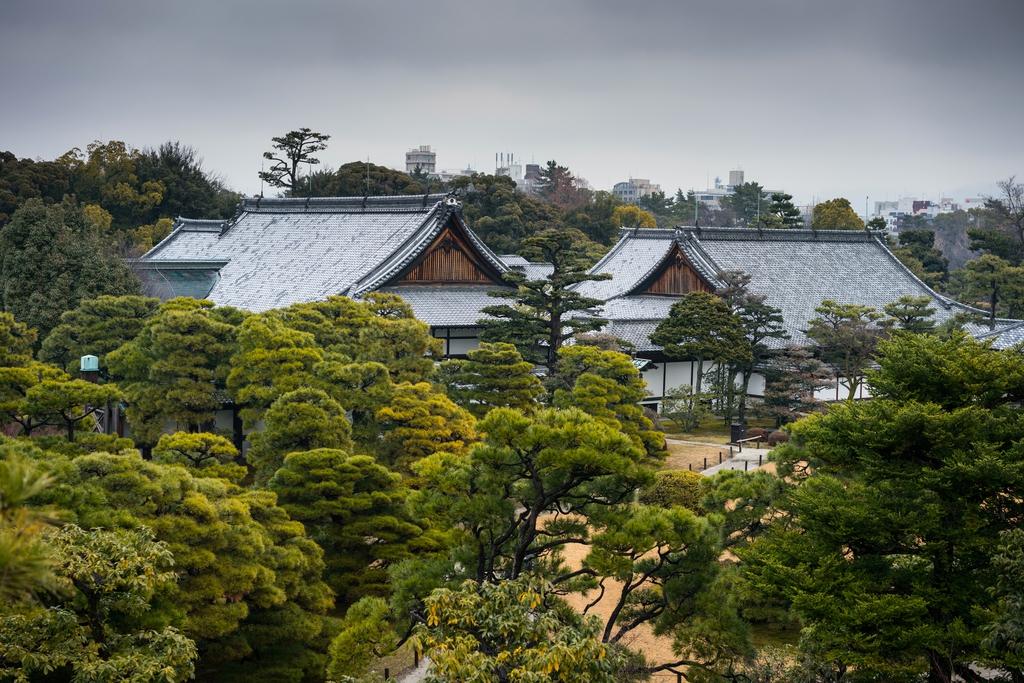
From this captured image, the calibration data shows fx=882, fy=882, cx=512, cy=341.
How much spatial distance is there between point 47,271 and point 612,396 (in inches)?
674

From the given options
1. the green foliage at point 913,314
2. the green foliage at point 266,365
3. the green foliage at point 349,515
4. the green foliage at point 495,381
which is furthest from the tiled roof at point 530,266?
the green foliage at point 349,515

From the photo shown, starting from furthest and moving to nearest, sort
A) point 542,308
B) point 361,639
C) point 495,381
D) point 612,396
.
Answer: point 542,308
point 612,396
point 495,381
point 361,639

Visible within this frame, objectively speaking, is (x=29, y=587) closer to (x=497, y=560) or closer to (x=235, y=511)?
(x=497, y=560)

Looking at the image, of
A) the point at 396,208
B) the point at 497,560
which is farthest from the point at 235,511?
the point at 396,208

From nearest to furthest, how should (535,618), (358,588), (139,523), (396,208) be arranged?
(535,618) < (139,523) < (358,588) < (396,208)

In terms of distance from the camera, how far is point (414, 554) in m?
13.2

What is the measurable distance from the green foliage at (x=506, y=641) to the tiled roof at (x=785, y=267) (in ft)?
83.6

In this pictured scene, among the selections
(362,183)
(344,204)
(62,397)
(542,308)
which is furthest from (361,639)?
(362,183)

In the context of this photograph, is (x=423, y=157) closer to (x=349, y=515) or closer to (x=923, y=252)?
(x=923, y=252)

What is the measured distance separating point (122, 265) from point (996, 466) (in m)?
25.2

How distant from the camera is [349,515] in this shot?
13141 millimetres

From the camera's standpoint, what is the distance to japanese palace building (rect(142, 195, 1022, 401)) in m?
28.9

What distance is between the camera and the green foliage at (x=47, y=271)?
82.9 feet

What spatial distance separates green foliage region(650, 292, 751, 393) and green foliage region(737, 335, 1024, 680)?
59.4 ft
